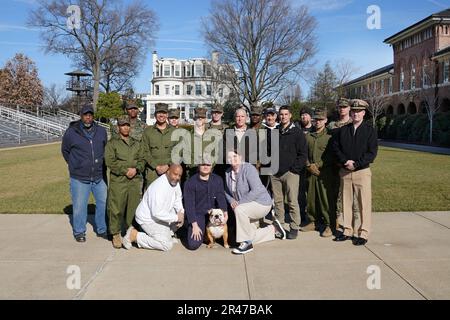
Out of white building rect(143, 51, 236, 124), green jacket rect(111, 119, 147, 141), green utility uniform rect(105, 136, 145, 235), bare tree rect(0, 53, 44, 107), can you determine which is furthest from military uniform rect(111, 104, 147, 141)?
white building rect(143, 51, 236, 124)

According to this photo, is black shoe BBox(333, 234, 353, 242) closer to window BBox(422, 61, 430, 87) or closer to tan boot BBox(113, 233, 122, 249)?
tan boot BBox(113, 233, 122, 249)

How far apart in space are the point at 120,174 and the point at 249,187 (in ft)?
6.14

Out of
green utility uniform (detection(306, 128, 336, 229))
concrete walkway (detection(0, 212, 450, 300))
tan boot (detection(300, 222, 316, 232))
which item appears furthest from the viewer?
tan boot (detection(300, 222, 316, 232))

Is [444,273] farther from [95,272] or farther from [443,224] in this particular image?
[95,272]

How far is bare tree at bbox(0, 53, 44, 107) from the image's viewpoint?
5834cm

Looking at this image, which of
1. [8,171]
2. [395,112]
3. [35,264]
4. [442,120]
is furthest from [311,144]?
[395,112]

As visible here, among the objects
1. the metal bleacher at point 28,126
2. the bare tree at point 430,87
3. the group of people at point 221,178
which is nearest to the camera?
the group of people at point 221,178

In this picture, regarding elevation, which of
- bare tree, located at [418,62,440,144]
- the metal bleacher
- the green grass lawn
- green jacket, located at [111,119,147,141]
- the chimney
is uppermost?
the chimney

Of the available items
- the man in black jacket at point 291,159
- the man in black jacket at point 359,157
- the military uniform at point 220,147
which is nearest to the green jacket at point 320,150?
the man in black jacket at point 291,159

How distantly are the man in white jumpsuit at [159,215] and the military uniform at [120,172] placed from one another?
1.12 feet

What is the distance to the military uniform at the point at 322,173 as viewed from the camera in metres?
6.71

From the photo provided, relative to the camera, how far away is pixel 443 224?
23.7 ft

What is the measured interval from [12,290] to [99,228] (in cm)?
225

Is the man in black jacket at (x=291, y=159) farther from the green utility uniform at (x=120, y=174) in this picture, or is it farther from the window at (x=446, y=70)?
the window at (x=446, y=70)
